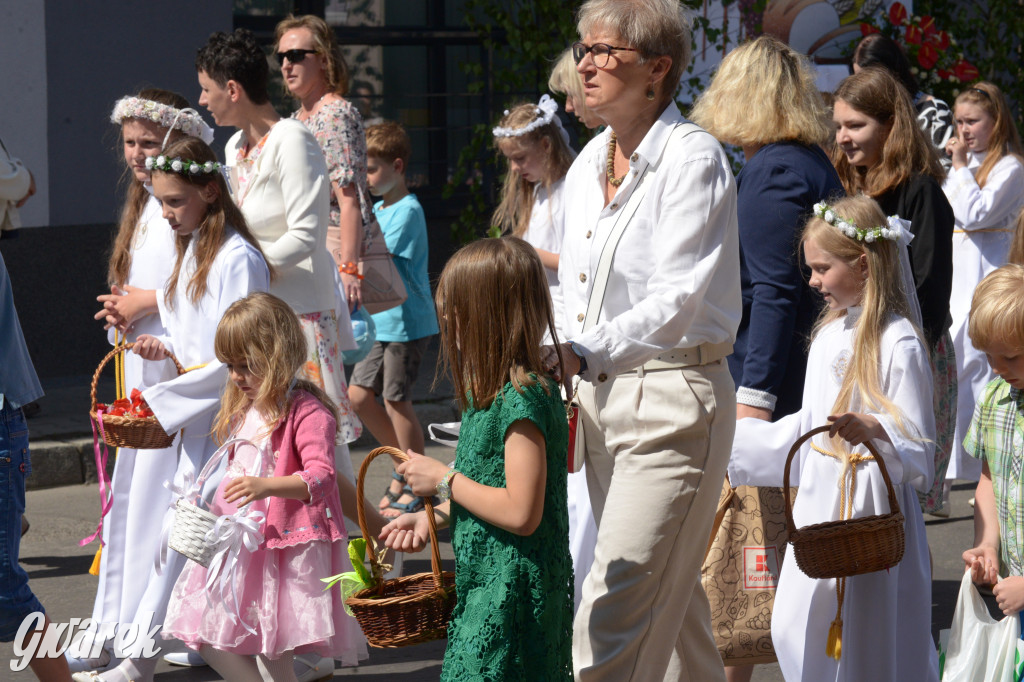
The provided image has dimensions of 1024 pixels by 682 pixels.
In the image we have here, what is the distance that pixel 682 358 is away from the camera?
10.7 feet

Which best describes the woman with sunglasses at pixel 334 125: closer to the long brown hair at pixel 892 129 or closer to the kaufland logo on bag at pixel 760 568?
the long brown hair at pixel 892 129

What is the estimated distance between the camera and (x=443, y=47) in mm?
11094

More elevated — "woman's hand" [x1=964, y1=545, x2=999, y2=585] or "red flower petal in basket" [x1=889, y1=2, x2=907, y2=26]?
"red flower petal in basket" [x1=889, y1=2, x2=907, y2=26]

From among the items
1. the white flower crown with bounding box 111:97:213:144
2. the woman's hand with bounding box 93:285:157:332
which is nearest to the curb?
the white flower crown with bounding box 111:97:213:144

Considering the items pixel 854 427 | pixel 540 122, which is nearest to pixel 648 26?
pixel 854 427

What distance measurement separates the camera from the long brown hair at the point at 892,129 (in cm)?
445

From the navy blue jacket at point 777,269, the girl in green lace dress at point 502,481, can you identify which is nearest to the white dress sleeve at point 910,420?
the navy blue jacket at point 777,269

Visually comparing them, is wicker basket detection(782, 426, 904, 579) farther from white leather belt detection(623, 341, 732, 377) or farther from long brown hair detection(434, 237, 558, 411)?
long brown hair detection(434, 237, 558, 411)

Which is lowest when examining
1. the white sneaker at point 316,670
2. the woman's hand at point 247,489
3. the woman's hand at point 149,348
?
the white sneaker at point 316,670

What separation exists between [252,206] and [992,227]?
4.32m

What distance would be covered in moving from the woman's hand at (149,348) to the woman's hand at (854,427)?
2.20 meters

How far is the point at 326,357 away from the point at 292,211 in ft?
1.97

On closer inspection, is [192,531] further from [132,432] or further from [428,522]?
[428,522]

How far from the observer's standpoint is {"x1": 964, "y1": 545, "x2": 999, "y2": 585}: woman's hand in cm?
331
